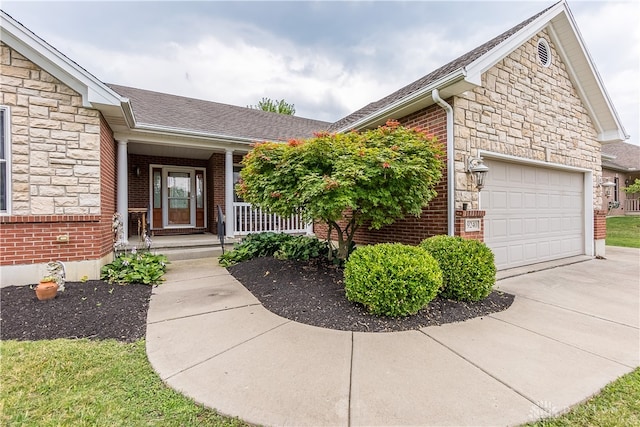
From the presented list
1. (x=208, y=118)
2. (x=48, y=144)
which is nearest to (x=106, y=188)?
(x=48, y=144)

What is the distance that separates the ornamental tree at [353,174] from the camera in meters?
4.23

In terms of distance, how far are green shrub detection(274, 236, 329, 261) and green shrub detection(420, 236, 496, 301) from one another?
9.26ft

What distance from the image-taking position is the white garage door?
5980 millimetres

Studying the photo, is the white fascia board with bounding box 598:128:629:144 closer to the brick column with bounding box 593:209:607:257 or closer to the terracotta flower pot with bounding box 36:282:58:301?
the brick column with bounding box 593:209:607:257

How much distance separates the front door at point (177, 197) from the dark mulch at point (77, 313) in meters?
5.75

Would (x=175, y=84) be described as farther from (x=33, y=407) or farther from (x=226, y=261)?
(x=33, y=407)

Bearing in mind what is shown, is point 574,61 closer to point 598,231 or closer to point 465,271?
point 598,231

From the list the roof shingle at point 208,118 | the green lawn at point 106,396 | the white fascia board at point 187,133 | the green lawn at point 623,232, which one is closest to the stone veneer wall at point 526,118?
the green lawn at point 106,396

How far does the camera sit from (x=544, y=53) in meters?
6.70

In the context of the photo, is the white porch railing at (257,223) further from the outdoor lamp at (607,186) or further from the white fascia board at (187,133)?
the outdoor lamp at (607,186)

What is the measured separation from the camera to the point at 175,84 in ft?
54.3

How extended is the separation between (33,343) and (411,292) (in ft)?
13.2

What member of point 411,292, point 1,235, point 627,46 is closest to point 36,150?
point 1,235

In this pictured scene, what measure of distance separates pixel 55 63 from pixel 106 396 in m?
5.29
